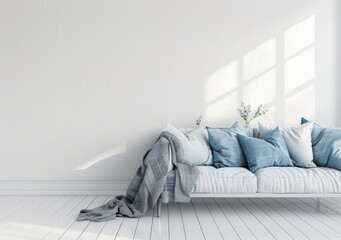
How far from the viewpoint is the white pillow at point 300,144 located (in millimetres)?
4531

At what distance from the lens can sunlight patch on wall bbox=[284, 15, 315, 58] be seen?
5254 mm

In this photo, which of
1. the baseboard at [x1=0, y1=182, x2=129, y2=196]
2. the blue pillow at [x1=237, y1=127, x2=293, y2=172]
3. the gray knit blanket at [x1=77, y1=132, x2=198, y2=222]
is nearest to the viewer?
the gray knit blanket at [x1=77, y1=132, x2=198, y2=222]

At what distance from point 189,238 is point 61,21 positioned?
120 inches

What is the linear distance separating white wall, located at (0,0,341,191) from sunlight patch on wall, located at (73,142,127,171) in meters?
0.01

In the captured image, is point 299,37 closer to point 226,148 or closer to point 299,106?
point 299,106

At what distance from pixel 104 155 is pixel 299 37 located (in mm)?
2672

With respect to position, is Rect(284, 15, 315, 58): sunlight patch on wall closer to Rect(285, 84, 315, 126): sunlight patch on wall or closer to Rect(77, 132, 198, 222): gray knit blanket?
Rect(285, 84, 315, 126): sunlight patch on wall

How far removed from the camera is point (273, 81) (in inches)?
207

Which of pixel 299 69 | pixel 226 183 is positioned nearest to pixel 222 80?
pixel 299 69

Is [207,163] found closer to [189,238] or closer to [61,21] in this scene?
[189,238]

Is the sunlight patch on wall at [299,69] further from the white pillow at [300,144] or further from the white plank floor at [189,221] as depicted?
the white plank floor at [189,221]

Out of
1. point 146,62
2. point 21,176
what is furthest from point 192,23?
point 21,176

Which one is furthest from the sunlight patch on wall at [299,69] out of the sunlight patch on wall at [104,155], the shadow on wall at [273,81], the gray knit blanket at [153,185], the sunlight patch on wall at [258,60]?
the sunlight patch on wall at [104,155]

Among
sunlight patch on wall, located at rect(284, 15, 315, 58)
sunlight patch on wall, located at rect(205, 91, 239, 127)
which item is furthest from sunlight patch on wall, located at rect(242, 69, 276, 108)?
sunlight patch on wall, located at rect(284, 15, 315, 58)
